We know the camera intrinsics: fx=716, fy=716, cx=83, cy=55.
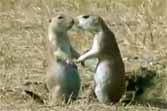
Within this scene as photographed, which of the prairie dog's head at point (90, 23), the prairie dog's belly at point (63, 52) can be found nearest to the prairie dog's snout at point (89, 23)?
the prairie dog's head at point (90, 23)

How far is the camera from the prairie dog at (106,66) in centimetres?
729

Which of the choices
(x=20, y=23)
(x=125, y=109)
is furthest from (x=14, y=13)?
(x=125, y=109)

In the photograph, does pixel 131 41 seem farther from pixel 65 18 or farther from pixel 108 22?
pixel 65 18

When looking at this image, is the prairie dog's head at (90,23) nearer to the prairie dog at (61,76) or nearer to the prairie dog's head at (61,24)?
the prairie dog's head at (61,24)

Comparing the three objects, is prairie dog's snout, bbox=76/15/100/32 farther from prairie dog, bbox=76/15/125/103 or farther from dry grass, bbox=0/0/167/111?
dry grass, bbox=0/0/167/111

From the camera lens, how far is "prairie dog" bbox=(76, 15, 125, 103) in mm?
7285

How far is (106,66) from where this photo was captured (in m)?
7.30

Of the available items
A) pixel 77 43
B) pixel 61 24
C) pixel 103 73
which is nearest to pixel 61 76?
pixel 103 73

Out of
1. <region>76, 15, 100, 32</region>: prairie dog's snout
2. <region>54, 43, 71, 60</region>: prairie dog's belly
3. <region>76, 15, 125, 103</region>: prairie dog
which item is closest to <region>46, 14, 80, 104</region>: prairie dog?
<region>54, 43, 71, 60</region>: prairie dog's belly

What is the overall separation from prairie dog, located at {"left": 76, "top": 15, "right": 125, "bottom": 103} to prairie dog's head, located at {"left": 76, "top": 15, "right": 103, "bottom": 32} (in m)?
0.01

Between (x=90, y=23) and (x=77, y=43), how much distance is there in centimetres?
203

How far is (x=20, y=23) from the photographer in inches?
426

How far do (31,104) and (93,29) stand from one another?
1.02 m

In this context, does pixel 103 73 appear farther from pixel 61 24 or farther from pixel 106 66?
pixel 61 24
